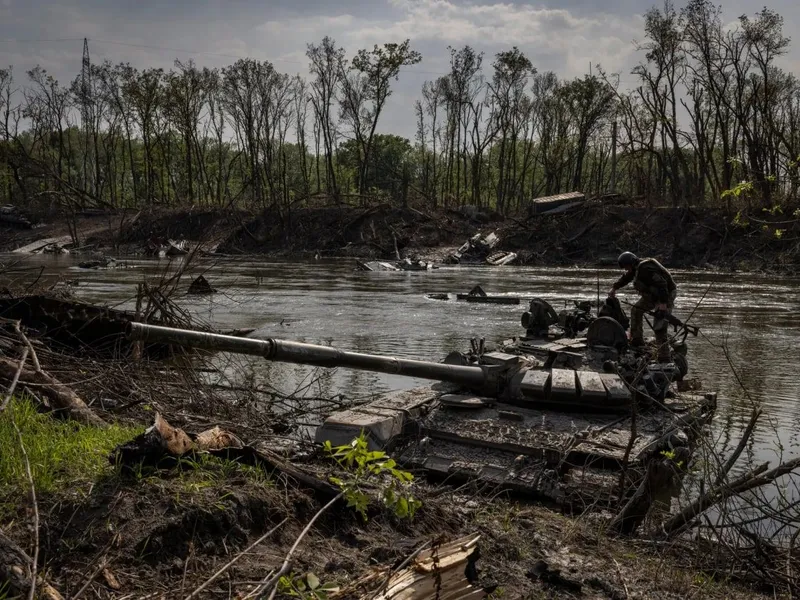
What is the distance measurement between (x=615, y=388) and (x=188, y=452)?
16.1 ft

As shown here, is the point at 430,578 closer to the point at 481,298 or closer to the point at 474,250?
the point at 481,298

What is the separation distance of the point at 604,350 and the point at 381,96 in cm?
4259

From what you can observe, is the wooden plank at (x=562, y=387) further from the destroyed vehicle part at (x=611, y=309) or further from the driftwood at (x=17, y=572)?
the driftwood at (x=17, y=572)

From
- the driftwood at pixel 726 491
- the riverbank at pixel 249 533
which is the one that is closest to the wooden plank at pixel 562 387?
the riverbank at pixel 249 533

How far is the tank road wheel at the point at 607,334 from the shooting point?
10.9m

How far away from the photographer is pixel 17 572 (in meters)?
3.44

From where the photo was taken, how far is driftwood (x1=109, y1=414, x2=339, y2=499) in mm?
4703

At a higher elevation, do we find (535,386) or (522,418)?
(535,386)

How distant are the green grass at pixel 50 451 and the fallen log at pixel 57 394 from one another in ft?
0.90

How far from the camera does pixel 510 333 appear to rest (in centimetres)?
1838

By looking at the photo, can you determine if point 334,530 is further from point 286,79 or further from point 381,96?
point 286,79

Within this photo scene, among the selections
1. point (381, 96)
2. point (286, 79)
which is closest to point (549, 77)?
point (381, 96)

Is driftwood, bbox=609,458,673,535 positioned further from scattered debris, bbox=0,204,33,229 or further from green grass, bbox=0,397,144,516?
scattered debris, bbox=0,204,33,229

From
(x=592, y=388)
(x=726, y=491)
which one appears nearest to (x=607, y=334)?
(x=592, y=388)
